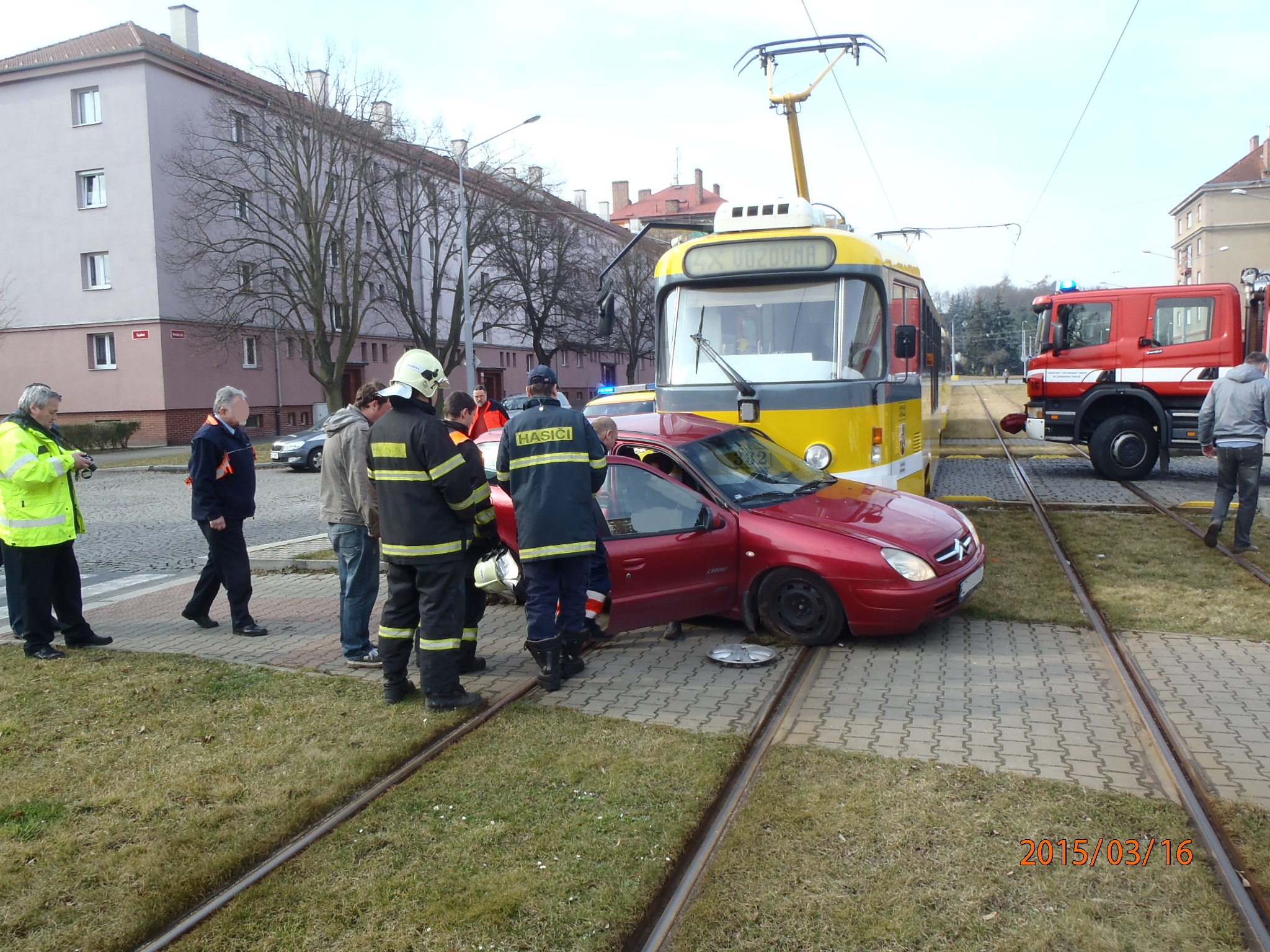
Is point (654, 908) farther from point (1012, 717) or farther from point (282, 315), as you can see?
point (282, 315)

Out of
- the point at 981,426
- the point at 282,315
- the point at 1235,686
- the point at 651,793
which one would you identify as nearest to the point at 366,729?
the point at 651,793

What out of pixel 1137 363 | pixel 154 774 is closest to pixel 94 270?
pixel 1137 363

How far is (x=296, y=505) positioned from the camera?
56.5 feet

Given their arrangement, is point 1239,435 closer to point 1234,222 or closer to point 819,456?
point 819,456

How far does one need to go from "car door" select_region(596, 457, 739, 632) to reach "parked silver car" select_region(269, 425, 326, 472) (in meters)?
19.0

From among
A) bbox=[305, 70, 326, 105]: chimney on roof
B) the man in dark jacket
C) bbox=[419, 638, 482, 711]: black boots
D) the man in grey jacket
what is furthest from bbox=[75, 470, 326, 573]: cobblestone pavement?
bbox=[305, 70, 326, 105]: chimney on roof

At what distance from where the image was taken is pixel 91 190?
35656 millimetres

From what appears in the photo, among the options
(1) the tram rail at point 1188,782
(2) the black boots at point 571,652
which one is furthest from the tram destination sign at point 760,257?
(2) the black boots at point 571,652

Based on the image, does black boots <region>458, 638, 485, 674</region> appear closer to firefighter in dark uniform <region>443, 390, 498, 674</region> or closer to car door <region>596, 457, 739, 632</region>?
firefighter in dark uniform <region>443, 390, 498, 674</region>

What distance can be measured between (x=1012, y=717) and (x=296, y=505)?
46.9 ft

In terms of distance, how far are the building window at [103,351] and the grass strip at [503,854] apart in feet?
117

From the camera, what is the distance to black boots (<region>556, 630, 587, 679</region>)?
6.08 meters

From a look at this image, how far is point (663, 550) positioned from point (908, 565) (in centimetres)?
158

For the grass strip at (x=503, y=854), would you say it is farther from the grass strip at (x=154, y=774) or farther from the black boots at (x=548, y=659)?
the black boots at (x=548, y=659)
